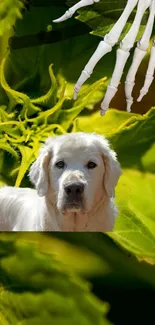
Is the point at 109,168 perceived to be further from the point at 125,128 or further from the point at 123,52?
the point at 123,52

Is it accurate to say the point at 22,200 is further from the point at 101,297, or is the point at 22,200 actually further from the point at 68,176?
the point at 101,297

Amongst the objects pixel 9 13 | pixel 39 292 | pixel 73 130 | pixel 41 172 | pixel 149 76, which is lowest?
pixel 39 292

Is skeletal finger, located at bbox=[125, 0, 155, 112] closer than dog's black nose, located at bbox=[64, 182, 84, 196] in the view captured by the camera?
No

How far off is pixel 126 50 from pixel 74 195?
0.42 metres

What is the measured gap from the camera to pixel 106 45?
1.54 meters

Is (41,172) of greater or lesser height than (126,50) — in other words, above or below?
below

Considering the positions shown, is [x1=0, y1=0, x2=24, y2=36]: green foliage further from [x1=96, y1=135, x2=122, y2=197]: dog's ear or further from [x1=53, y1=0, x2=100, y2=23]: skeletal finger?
[x1=96, y1=135, x2=122, y2=197]: dog's ear

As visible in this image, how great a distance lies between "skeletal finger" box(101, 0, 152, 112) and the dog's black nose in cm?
24

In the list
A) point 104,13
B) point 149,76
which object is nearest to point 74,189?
point 149,76

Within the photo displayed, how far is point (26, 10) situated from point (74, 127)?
0.34 metres

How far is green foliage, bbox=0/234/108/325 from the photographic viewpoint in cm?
146

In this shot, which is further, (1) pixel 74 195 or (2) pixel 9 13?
(2) pixel 9 13

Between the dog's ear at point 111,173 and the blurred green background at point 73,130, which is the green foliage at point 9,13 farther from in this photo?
the dog's ear at point 111,173

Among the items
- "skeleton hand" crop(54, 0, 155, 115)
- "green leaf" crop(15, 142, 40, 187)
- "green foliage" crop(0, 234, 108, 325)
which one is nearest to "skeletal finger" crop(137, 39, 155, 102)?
"skeleton hand" crop(54, 0, 155, 115)
